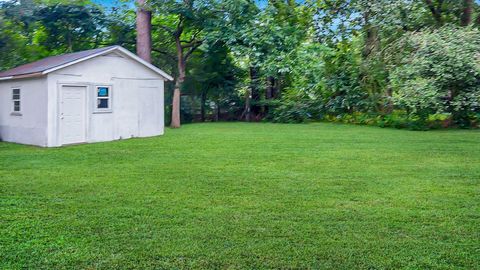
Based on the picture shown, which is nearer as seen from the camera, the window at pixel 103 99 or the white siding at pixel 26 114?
the white siding at pixel 26 114

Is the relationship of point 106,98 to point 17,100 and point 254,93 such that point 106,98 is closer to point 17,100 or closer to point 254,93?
point 17,100

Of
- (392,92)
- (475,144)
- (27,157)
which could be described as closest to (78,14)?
(27,157)

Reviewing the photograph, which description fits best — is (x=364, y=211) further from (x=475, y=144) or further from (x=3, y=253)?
(x=475, y=144)

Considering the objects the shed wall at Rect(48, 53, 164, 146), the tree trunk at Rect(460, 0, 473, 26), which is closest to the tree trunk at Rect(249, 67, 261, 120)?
the shed wall at Rect(48, 53, 164, 146)

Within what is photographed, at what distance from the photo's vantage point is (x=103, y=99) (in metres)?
11.6

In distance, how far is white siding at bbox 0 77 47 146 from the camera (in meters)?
10.4

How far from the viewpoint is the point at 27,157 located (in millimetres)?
8227

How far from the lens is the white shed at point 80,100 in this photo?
10.4 metres

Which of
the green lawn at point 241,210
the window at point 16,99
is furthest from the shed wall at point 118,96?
the green lawn at point 241,210

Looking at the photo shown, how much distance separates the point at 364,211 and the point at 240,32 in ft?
39.4

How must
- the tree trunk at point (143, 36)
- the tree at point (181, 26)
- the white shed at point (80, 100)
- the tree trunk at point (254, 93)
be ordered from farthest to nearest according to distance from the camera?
the tree trunk at point (254, 93) < the tree trunk at point (143, 36) < the tree at point (181, 26) < the white shed at point (80, 100)

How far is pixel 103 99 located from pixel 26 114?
1.87m

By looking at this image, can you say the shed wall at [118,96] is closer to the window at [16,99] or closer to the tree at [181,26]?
the window at [16,99]

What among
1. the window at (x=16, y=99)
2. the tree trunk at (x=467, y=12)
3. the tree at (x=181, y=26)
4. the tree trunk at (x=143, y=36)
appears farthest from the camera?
the tree trunk at (x=143, y=36)
